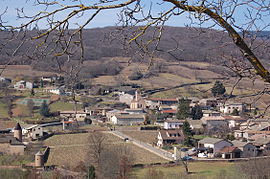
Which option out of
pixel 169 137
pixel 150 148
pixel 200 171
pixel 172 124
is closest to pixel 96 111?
pixel 172 124

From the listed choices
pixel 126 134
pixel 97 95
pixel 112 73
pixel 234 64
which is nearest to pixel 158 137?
pixel 126 134

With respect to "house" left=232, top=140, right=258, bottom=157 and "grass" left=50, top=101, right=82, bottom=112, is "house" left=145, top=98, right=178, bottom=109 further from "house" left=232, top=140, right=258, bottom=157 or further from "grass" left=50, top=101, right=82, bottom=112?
"house" left=232, top=140, right=258, bottom=157

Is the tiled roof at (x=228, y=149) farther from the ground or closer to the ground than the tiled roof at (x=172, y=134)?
closer to the ground

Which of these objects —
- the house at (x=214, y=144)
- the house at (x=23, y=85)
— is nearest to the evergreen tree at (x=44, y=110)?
the house at (x=23, y=85)

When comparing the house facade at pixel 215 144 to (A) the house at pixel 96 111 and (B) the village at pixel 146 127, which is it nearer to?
(B) the village at pixel 146 127

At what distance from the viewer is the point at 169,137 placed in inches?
998

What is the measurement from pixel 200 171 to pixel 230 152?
425 centimetres

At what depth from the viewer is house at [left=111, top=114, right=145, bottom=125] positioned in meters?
31.0

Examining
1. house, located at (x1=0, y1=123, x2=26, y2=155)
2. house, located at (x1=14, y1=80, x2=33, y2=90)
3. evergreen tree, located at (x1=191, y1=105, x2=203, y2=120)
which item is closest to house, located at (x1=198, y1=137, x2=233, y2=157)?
house, located at (x1=0, y1=123, x2=26, y2=155)

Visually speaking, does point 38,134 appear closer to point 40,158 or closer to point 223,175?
point 40,158

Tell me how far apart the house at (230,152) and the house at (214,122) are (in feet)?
22.6

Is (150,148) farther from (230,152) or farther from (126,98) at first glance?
(126,98)

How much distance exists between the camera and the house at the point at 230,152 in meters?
21.8

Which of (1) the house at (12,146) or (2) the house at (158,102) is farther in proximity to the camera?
(2) the house at (158,102)
